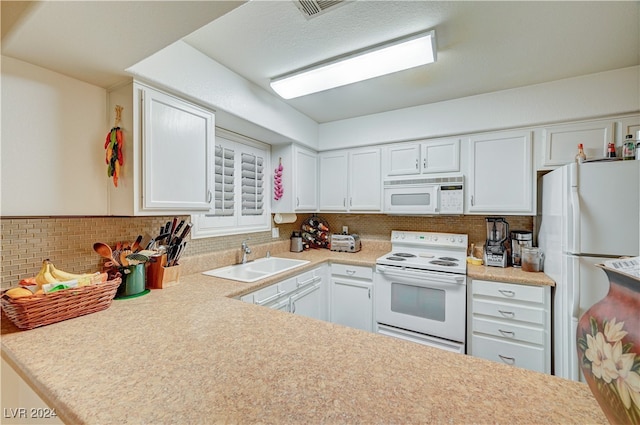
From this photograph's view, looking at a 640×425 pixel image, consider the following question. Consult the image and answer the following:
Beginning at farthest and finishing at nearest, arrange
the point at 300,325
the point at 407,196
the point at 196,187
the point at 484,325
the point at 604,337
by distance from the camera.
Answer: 1. the point at 407,196
2. the point at 484,325
3. the point at 196,187
4. the point at 300,325
5. the point at 604,337

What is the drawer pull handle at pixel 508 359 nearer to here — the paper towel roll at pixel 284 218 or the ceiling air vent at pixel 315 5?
the paper towel roll at pixel 284 218

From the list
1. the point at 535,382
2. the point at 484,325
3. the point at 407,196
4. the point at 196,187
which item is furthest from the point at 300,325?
the point at 407,196

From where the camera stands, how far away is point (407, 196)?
2555mm

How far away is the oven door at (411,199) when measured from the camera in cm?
243

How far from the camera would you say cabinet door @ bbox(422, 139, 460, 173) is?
7.84 ft

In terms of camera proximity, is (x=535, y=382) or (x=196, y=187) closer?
(x=535, y=382)

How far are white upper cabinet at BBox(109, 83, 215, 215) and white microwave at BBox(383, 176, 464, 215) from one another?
5.79ft

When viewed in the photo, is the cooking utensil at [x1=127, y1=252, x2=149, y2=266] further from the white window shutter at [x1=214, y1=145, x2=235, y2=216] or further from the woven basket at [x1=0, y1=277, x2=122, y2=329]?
the white window shutter at [x1=214, y1=145, x2=235, y2=216]

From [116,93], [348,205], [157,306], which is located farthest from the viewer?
[348,205]

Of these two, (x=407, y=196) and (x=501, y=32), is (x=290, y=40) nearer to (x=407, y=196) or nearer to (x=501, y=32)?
(x=501, y=32)

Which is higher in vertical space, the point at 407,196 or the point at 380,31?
the point at 380,31

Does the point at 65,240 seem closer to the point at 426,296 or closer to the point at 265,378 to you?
the point at 265,378

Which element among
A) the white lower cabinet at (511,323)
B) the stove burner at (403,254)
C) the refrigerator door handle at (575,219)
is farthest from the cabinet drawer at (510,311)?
the stove burner at (403,254)

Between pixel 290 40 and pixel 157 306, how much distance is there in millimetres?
1637
